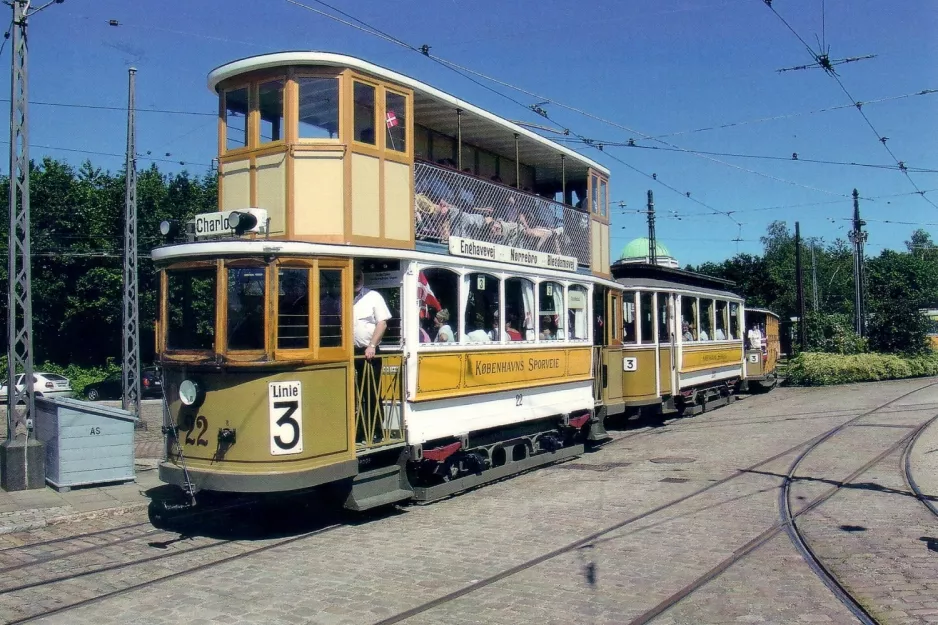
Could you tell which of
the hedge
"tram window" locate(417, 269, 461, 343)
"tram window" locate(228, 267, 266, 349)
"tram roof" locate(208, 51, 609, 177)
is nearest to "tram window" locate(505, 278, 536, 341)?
"tram window" locate(417, 269, 461, 343)

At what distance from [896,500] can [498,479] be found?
4.87m

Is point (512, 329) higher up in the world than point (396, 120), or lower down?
lower down

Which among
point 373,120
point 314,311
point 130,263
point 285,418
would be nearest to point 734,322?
point 130,263

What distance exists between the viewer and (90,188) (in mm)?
35875

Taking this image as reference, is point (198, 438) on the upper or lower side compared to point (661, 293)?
lower

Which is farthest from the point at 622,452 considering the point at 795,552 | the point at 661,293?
the point at 795,552

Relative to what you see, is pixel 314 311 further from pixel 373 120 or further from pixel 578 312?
pixel 578 312

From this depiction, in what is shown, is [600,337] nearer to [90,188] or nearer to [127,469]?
[127,469]

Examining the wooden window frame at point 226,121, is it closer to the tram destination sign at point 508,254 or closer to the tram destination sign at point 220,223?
the tram destination sign at point 220,223

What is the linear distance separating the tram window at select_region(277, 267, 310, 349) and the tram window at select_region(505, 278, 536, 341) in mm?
3654

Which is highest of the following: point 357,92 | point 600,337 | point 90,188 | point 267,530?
point 90,188

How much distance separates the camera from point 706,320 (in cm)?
2025

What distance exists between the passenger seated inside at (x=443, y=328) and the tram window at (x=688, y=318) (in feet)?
32.0

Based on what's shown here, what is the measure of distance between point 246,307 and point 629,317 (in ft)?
33.2
